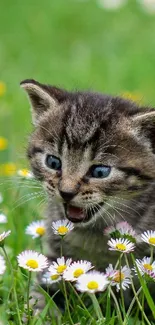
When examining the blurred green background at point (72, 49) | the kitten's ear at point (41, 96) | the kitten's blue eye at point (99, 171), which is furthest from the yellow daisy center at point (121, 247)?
the blurred green background at point (72, 49)

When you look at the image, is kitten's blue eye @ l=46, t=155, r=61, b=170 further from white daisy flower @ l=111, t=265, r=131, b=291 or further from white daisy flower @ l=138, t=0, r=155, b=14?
white daisy flower @ l=138, t=0, r=155, b=14

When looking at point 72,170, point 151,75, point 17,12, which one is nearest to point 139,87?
point 151,75

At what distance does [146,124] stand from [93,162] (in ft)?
1.18

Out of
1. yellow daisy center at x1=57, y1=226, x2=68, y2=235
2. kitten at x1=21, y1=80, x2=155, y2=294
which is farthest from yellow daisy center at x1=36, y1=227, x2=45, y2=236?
yellow daisy center at x1=57, y1=226, x2=68, y2=235

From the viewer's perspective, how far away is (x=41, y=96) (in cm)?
427

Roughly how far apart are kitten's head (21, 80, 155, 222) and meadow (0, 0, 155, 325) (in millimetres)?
385

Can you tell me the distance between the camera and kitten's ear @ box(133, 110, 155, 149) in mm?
3943

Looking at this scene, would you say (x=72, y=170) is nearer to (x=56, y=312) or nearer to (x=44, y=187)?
(x=44, y=187)

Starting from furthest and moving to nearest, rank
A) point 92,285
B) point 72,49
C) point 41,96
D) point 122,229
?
point 72,49 < point 41,96 < point 122,229 < point 92,285

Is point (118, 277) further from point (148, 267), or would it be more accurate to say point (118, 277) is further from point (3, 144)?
point (3, 144)

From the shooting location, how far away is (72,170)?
381cm

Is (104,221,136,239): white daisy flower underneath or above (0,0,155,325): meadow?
underneath

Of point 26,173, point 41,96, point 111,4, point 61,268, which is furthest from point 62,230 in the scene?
point 111,4

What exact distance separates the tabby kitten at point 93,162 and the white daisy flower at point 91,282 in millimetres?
544
